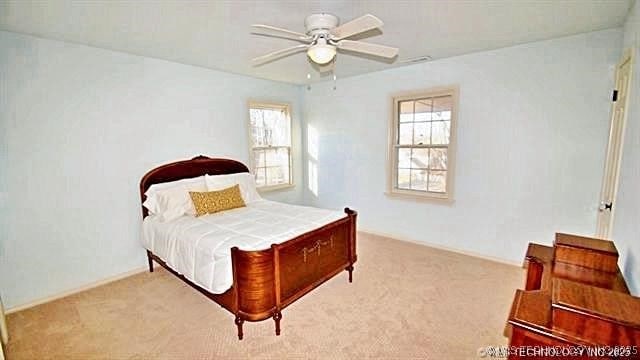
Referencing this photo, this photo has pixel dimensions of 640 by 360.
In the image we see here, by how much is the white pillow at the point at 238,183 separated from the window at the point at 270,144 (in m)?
0.57

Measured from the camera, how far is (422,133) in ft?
13.7

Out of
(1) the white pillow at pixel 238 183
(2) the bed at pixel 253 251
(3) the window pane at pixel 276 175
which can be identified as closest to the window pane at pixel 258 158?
(3) the window pane at pixel 276 175

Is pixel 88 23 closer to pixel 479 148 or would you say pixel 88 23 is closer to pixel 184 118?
pixel 184 118

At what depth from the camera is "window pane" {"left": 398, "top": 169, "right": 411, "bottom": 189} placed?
439cm

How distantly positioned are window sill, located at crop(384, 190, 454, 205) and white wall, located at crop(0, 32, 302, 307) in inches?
116

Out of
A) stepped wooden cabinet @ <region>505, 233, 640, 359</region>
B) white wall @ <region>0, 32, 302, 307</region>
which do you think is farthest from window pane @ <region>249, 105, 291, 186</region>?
stepped wooden cabinet @ <region>505, 233, 640, 359</region>

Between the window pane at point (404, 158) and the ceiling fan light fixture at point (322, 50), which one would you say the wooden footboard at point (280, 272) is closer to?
the ceiling fan light fixture at point (322, 50)

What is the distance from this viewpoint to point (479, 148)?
3.59 metres

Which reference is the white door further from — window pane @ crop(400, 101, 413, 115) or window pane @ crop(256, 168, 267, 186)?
window pane @ crop(256, 168, 267, 186)

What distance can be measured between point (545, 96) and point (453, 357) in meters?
2.80

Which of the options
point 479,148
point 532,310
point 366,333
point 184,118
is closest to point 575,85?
point 479,148

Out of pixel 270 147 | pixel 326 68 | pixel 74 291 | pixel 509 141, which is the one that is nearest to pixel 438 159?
pixel 509 141

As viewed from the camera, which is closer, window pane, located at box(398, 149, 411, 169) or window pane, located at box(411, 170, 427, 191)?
window pane, located at box(411, 170, 427, 191)

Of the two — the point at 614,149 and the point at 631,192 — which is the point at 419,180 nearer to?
the point at 614,149
